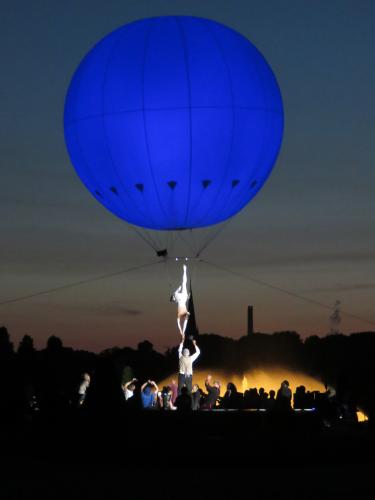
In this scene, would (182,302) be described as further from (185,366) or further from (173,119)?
(173,119)

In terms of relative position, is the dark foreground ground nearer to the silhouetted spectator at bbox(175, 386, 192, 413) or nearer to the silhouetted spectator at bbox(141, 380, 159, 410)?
the silhouetted spectator at bbox(175, 386, 192, 413)

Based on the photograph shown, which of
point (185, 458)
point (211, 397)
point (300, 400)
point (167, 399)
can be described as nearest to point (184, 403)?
point (185, 458)

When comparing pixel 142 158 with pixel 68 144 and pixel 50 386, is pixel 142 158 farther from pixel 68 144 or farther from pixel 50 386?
pixel 50 386

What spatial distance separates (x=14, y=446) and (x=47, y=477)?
4.26 meters

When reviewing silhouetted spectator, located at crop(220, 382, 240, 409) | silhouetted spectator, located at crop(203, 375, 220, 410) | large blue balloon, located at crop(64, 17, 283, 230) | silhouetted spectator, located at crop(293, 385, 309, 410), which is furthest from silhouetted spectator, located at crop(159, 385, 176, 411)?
large blue balloon, located at crop(64, 17, 283, 230)

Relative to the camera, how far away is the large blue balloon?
97.9 feet

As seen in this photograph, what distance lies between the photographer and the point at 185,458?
23.2 m

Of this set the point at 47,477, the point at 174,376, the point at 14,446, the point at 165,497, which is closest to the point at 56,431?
the point at 14,446

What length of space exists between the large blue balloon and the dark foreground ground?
6266 millimetres

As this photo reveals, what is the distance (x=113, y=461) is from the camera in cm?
2259

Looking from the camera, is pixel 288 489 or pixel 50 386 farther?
pixel 50 386

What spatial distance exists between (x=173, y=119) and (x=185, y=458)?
9.78 m

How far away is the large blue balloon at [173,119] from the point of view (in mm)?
29828

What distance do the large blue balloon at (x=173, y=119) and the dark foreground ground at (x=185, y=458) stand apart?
6.27m
